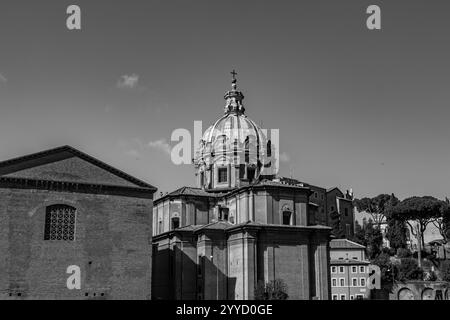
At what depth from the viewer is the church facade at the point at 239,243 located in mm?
46812

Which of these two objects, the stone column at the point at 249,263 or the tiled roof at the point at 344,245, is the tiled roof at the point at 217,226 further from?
the tiled roof at the point at 344,245

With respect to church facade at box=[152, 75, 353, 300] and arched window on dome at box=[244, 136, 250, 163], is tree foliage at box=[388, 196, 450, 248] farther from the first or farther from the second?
arched window on dome at box=[244, 136, 250, 163]

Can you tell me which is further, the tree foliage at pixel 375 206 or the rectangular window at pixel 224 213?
the tree foliage at pixel 375 206

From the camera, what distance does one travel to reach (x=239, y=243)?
4722 cm

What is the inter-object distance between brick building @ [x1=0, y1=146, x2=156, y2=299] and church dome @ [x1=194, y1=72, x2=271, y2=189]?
1608 cm

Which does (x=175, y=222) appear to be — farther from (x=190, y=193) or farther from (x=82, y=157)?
(x=82, y=157)

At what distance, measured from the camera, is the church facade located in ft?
154

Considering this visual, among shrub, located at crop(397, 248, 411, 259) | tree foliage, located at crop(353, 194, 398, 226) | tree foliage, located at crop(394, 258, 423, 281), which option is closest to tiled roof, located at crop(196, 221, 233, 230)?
tree foliage, located at crop(394, 258, 423, 281)

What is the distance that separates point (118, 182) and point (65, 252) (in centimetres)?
609

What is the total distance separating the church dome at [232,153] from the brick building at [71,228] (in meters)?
16.1

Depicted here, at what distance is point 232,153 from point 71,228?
71.5 ft

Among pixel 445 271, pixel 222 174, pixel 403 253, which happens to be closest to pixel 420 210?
pixel 403 253

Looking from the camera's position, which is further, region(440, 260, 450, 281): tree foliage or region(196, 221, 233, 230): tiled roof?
region(440, 260, 450, 281): tree foliage

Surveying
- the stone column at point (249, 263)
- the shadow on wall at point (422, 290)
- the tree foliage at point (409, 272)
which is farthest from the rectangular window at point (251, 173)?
the tree foliage at point (409, 272)
